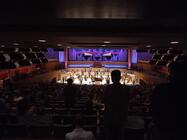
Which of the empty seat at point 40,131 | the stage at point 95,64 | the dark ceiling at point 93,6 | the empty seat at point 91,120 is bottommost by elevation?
the empty seat at point 40,131

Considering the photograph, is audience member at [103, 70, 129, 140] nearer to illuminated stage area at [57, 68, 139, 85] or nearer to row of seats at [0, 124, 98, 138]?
row of seats at [0, 124, 98, 138]

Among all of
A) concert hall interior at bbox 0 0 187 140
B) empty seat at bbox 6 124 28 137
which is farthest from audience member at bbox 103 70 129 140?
empty seat at bbox 6 124 28 137

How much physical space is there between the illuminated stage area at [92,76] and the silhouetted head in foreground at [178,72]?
99.2 ft

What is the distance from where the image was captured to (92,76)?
39.0 meters

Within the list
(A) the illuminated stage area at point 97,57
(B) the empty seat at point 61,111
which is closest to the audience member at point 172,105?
(B) the empty seat at point 61,111

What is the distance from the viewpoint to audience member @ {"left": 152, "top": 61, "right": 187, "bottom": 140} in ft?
14.0

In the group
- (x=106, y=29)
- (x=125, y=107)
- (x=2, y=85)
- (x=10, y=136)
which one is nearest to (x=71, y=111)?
(x=10, y=136)

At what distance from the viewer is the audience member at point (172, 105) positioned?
168 inches

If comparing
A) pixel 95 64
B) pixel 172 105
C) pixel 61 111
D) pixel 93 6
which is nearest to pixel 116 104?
pixel 93 6

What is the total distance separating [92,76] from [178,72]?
114 feet

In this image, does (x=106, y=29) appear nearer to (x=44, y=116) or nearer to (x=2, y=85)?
(x=44, y=116)

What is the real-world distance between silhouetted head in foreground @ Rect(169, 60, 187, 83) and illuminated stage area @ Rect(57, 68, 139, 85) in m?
30.2

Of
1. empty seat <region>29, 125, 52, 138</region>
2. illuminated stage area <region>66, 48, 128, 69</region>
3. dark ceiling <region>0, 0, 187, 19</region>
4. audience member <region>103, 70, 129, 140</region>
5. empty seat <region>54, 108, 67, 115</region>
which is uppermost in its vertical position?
illuminated stage area <region>66, 48, 128, 69</region>

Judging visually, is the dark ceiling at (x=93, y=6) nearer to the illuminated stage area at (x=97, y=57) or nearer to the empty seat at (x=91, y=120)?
the empty seat at (x=91, y=120)
